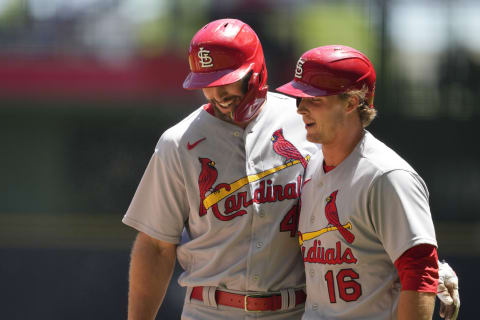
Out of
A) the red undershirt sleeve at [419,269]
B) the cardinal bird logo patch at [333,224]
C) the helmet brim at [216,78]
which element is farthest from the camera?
the helmet brim at [216,78]

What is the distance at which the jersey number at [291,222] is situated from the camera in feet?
7.21

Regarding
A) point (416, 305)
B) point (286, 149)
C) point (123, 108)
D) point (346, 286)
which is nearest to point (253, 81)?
point (286, 149)

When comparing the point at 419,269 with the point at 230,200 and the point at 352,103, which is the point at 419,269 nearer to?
the point at 352,103

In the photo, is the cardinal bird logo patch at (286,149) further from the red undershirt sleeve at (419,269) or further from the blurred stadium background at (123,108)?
the blurred stadium background at (123,108)

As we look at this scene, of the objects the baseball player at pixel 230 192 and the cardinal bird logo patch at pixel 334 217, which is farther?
the baseball player at pixel 230 192

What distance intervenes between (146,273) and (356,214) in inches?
29.7

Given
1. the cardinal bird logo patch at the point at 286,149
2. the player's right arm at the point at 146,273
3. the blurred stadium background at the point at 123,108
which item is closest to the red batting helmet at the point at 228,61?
the cardinal bird logo patch at the point at 286,149

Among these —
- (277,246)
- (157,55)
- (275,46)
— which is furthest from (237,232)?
(157,55)

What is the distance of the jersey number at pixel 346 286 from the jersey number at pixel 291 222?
263 mm

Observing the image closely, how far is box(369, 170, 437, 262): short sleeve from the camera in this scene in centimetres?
180

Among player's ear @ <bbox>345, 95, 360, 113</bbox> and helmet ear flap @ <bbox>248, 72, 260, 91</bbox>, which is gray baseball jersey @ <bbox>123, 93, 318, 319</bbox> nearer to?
helmet ear flap @ <bbox>248, 72, 260, 91</bbox>

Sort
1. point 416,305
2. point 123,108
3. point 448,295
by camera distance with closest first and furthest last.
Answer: point 416,305 < point 448,295 < point 123,108

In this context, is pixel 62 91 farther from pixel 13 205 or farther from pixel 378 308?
pixel 378 308

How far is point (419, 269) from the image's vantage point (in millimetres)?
1796
